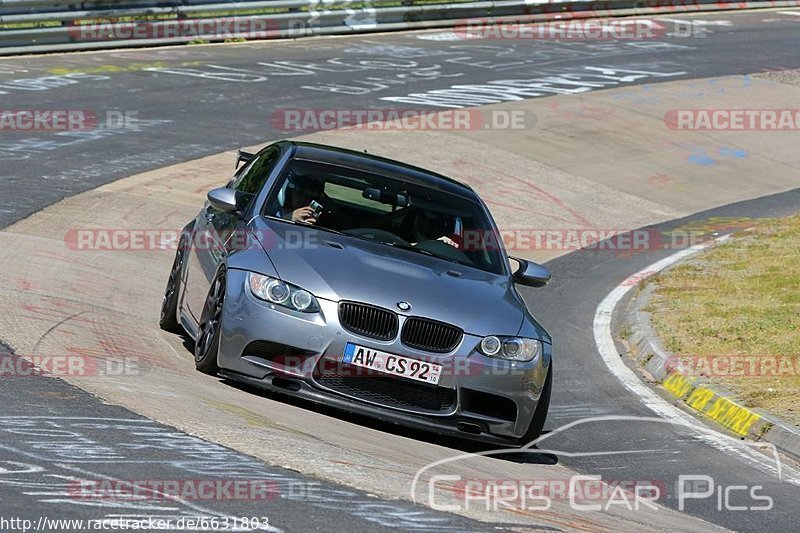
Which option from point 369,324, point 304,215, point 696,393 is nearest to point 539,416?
point 369,324

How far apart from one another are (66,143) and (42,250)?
573 centimetres

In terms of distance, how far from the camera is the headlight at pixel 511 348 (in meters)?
8.04

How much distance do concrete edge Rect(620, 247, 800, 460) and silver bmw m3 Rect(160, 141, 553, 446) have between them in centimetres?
183

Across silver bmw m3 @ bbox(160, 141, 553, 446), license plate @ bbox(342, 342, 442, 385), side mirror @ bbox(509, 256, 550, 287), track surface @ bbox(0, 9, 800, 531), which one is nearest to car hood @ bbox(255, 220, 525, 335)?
silver bmw m3 @ bbox(160, 141, 553, 446)

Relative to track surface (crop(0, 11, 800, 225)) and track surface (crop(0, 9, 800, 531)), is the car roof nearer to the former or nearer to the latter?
track surface (crop(0, 9, 800, 531))

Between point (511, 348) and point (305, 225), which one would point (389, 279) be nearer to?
point (511, 348)

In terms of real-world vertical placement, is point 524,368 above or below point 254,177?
below

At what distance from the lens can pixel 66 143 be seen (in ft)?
57.3

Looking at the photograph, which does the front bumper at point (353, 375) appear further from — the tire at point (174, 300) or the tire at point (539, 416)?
the tire at point (174, 300)

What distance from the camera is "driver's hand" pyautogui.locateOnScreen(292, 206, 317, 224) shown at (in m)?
9.17

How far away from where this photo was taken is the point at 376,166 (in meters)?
9.73

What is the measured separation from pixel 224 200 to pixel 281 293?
1389 mm

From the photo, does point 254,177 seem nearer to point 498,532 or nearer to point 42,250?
point 42,250

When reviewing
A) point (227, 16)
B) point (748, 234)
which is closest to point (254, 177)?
point (748, 234)
